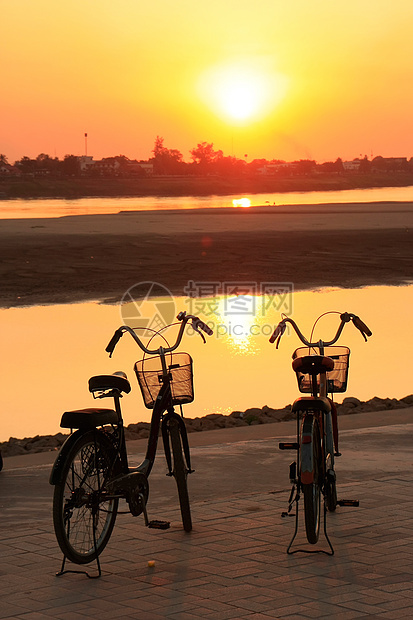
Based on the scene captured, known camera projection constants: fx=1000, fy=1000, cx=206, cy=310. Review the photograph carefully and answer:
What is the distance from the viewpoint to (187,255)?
1225 inches

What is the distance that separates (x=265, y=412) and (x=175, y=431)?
492 cm

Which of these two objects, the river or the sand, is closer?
the sand

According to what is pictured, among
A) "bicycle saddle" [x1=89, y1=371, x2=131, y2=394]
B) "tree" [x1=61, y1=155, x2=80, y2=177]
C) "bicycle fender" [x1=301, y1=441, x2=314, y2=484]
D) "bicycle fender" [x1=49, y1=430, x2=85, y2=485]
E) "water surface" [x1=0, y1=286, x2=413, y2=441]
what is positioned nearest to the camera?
"bicycle fender" [x1=49, y1=430, x2=85, y2=485]

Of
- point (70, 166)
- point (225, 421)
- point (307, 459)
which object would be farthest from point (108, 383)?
point (70, 166)

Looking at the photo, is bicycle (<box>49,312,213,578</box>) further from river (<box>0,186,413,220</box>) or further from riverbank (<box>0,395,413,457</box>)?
river (<box>0,186,413,220</box>)

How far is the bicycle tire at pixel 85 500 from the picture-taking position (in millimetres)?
5309

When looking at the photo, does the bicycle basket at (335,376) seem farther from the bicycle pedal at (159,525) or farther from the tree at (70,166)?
the tree at (70,166)

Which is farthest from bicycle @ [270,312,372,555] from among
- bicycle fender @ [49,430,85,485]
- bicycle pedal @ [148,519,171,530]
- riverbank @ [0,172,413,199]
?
riverbank @ [0,172,413,199]

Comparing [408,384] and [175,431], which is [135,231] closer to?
[408,384]

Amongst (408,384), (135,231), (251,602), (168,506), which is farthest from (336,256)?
(251,602)

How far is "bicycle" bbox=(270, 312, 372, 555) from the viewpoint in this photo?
18.7 ft

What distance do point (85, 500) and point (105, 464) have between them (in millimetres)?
272

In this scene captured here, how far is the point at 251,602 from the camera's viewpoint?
4992 mm

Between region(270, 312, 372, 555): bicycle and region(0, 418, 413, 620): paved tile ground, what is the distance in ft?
0.72
